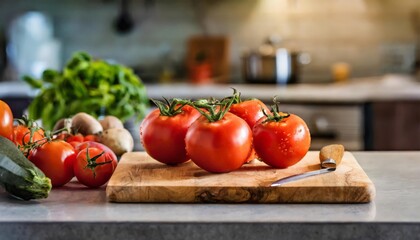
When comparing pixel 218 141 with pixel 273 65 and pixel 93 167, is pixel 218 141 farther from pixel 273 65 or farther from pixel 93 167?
pixel 273 65

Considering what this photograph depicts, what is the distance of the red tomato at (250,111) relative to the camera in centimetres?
178

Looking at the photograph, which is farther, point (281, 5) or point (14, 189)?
point (281, 5)

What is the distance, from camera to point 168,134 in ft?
5.63

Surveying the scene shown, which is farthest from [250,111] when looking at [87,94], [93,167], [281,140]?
[87,94]

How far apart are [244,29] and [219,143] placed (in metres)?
3.61

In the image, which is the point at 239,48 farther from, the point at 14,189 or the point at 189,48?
the point at 14,189

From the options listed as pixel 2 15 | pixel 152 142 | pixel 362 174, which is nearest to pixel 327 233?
pixel 362 174

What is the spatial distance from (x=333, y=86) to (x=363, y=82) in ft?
1.02

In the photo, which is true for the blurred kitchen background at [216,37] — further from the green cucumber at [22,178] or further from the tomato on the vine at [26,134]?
the green cucumber at [22,178]

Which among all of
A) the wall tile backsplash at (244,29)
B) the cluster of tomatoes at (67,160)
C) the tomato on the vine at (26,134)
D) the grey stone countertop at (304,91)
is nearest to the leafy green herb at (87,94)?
the tomato on the vine at (26,134)

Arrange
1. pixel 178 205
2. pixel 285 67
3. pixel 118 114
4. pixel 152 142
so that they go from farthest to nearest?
pixel 285 67
pixel 118 114
pixel 152 142
pixel 178 205

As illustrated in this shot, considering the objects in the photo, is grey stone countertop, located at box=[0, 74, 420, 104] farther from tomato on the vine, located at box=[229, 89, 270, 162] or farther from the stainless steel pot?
tomato on the vine, located at box=[229, 89, 270, 162]

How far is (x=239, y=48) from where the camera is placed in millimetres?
5188

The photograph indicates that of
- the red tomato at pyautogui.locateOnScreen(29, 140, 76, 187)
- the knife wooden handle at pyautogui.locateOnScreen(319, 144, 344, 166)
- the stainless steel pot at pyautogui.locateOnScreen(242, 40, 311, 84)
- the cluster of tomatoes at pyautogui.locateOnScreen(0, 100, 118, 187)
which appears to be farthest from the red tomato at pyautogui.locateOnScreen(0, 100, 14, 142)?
the stainless steel pot at pyautogui.locateOnScreen(242, 40, 311, 84)
